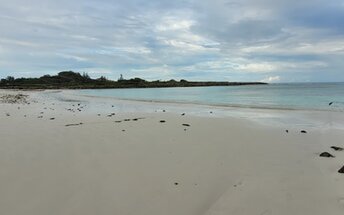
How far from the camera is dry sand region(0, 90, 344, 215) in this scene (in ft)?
15.1

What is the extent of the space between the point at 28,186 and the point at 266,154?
16.1 feet

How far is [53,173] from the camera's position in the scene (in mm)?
5949

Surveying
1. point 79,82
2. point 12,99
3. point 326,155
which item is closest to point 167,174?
point 326,155

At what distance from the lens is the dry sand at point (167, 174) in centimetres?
462

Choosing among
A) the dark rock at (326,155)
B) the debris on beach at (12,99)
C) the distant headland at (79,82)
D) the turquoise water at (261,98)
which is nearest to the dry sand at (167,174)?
the dark rock at (326,155)

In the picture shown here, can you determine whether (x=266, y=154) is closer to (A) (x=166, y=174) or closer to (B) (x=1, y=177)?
(A) (x=166, y=174)

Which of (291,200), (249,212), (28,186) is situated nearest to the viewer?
(249,212)

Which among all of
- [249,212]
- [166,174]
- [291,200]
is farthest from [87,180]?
[291,200]

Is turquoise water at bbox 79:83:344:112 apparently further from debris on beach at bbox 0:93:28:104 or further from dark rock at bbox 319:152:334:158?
dark rock at bbox 319:152:334:158

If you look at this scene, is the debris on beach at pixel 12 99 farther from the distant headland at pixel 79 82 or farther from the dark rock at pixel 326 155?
the distant headland at pixel 79 82

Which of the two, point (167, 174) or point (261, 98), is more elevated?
point (167, 174)

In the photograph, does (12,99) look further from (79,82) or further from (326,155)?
(79,82)

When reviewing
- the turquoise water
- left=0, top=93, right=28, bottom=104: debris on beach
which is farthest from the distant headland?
left=0, top=93, right=28, bottom=104: debris on beach

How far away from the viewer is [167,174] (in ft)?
19.7
